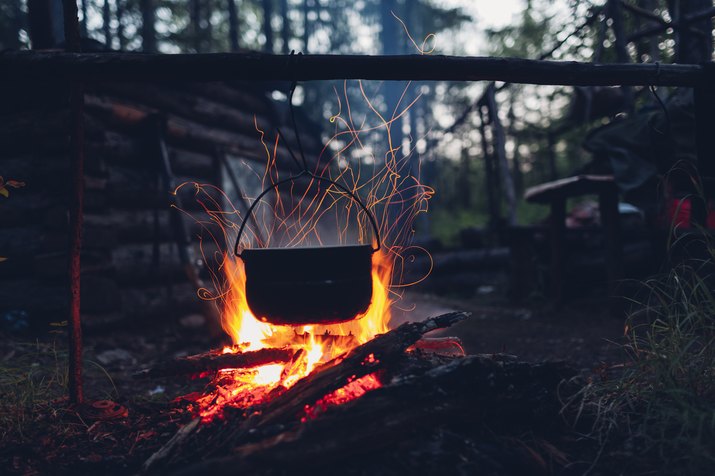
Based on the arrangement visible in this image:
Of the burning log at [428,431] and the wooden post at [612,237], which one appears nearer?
the burning log at [428,431]

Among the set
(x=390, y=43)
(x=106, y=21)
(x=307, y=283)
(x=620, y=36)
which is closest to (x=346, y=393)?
(x=307, y=283)

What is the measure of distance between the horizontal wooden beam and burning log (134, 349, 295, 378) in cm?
158

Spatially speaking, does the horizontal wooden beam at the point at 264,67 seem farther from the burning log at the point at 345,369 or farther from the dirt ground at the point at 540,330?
the dirt ground at the point at 540,330

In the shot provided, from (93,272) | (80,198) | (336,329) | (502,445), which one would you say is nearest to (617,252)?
(336,329)

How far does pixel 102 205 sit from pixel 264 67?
4311 mm

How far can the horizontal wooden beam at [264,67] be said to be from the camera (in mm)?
2574

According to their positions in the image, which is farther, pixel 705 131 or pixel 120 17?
pixel 120 17

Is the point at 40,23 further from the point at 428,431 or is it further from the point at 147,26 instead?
the point at 147,26

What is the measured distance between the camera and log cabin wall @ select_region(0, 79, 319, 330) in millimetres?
5461

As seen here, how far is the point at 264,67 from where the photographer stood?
102 inches

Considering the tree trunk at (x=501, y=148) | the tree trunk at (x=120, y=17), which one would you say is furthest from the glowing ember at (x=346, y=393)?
the tree trunk at (x=120, y=17)

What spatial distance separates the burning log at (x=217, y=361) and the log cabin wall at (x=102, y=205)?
3.20m

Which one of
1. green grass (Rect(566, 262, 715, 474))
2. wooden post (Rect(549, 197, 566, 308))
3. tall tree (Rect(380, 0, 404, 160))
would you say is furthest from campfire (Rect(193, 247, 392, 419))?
tall tree (Rect(380, 0, 404, 160))

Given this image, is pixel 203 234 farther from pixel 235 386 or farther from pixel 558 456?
pixel 558 456
